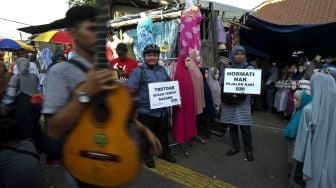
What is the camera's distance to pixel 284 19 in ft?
37.1

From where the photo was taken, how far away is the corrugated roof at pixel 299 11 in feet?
32.7

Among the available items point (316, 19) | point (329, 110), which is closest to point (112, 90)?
point (329, 110)

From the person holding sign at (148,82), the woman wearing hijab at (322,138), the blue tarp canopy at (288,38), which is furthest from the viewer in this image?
the blue tarp canopy at (288,38)

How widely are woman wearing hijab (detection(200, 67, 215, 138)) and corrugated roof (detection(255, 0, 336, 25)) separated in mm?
4544

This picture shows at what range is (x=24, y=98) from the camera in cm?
558

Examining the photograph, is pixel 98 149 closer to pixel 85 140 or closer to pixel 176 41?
pixel 85 140

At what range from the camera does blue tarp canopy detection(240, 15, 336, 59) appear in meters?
8.62

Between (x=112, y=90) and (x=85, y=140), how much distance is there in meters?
0.30

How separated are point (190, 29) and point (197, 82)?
4.47ft

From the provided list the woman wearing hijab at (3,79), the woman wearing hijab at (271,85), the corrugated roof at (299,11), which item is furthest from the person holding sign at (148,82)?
the corrugated roof at (299,11)

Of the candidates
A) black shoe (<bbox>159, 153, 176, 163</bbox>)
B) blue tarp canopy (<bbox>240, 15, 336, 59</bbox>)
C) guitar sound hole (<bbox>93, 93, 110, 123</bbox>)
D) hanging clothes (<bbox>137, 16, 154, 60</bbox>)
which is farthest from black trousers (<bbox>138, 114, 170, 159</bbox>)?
blue tarp canopy (<bbox>240, 15, 336, 59</bbox>)

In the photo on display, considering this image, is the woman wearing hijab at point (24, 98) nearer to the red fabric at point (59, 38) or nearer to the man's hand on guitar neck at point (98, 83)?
the man's hand on guitar neck at point (98, 83)

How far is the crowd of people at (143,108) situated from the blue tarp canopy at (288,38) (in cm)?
86

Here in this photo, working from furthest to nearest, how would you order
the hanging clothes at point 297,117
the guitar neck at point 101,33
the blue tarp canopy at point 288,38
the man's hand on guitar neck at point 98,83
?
1. the blue tarp canopy at point 288,38
2. the hanging clothes at point 297,117
3. the guitar neck at point 101,33
4. the man's hand on guitar neck at point 98,83
